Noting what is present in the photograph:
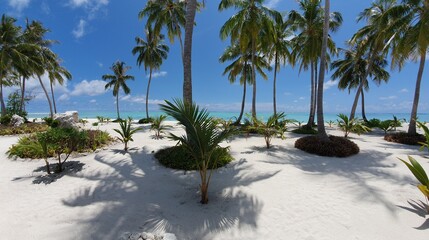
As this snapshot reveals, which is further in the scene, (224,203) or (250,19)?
(250,19)

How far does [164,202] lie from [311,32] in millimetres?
16809

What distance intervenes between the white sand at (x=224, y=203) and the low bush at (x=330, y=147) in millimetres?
1173

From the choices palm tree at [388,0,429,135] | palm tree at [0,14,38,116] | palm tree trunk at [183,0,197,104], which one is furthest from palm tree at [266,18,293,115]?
palm tree at [0,14,38,116]

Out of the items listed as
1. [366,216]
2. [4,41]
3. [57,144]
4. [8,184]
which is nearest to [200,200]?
[366,216]

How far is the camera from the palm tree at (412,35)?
9688mm

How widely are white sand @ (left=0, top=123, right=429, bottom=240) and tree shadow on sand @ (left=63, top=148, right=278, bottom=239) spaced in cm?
2

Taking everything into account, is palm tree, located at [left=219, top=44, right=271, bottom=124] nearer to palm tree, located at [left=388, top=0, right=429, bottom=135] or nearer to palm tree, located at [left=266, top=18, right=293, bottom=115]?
palm tree, located at [left=266, top=18, right=293, bottom=115]

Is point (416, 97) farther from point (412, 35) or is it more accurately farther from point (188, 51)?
point (188, 51)

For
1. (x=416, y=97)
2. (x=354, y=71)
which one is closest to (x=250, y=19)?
(x=416, y=97)

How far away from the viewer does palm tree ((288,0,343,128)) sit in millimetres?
15289

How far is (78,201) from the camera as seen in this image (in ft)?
14.0

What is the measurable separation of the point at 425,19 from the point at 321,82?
623 centimetres

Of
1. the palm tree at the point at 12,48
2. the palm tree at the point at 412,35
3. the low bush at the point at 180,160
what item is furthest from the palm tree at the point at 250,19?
the palm tree at the point at 12,48

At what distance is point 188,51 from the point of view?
752cm
